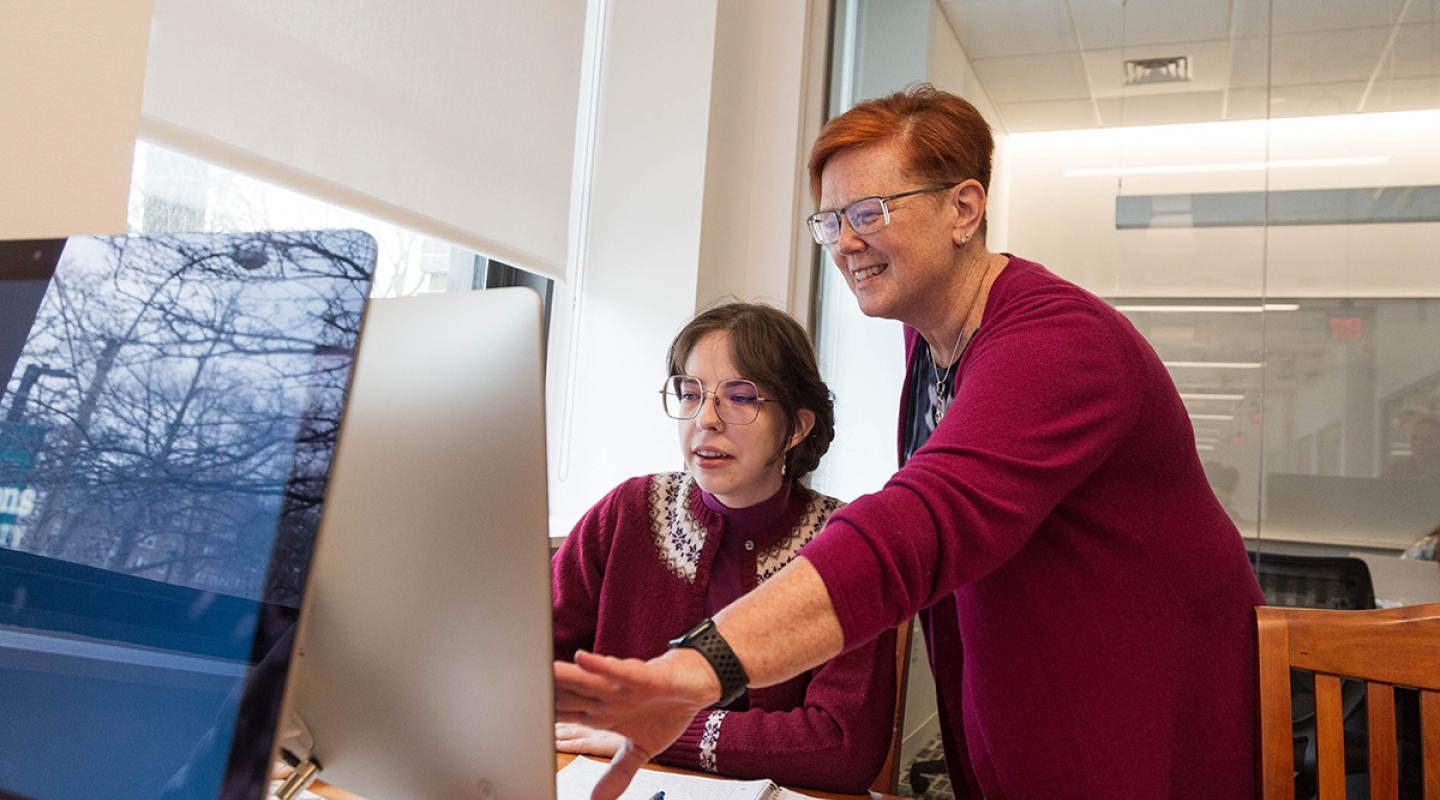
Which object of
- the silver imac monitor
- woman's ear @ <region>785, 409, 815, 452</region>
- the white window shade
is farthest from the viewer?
woman's ear @ <region>785, 409, 815, 452</region>

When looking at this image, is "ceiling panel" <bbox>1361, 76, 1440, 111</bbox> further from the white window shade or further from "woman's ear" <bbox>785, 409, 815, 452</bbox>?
the white window shade

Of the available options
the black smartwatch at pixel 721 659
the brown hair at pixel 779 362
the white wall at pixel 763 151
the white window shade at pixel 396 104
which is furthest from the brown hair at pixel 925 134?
the white wall at pixel 763 151

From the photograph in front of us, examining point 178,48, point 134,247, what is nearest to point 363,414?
point 134,247

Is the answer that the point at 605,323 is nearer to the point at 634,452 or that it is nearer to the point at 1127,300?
the point at 634,452

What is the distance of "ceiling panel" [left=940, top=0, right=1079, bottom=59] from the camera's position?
287 cm

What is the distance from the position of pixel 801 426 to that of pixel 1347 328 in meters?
1.67

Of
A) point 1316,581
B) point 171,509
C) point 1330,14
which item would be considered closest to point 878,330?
point 1316,581

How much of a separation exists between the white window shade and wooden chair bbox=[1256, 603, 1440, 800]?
1587 mm

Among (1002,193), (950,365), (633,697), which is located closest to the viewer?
(633,697)

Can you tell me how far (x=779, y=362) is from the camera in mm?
1650

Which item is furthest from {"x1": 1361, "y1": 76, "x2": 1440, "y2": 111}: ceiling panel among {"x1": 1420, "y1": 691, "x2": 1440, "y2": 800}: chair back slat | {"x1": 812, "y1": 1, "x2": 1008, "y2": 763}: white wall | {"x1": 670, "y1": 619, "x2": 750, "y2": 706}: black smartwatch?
{"x1": 670, "y1": 619, "x2": 750, "y2": 706}: black smartwatch

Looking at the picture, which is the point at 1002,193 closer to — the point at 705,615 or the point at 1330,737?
the point at 705,615

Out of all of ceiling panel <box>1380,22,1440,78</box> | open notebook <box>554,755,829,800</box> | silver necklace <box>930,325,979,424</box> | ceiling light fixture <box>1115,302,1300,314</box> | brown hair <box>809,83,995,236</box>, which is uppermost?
ceiling panel <box>1380,22,1440,78</box>

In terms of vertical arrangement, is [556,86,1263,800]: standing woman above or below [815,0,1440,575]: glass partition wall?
below
